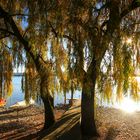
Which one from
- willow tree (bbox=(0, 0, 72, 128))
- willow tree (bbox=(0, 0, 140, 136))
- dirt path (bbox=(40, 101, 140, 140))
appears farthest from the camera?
willow tree (bbox=(0, 0, 72, 128))

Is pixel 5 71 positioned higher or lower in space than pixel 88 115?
higher

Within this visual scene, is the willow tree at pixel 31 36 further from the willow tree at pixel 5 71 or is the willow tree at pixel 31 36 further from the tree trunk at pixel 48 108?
the willow tree at pixel 5 71

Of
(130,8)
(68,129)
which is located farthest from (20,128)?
(130,8)

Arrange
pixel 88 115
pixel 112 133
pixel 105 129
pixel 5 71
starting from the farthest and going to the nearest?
1. pixel 5 71
2. pixel 105 129
3. pixel 112 133
4. pixel 88 115

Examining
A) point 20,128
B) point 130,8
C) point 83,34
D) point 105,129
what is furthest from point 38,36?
point 20,128

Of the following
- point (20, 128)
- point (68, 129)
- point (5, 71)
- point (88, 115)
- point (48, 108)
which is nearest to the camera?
point (68, 129)

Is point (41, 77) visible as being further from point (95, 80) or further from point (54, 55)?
point (95, 80)

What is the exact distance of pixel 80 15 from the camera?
28.7ft

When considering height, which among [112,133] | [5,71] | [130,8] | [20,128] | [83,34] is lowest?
[20,128]

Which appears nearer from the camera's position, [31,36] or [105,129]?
[31,36]

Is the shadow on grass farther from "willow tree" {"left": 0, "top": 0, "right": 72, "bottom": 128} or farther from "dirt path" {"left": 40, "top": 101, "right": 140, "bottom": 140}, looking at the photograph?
"willow tree" {"left": 0, "top": 0, "right": 72, "bottom": 128}

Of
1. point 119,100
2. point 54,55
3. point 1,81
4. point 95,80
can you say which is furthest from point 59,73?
point 1,81

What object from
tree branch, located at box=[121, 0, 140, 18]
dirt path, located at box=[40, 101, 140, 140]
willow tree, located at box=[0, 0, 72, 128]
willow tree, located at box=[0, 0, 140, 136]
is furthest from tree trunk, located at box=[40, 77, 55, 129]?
tree branch, located at box=[121, 0, 140, 18]

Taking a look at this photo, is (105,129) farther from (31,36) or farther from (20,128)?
(31,36)
